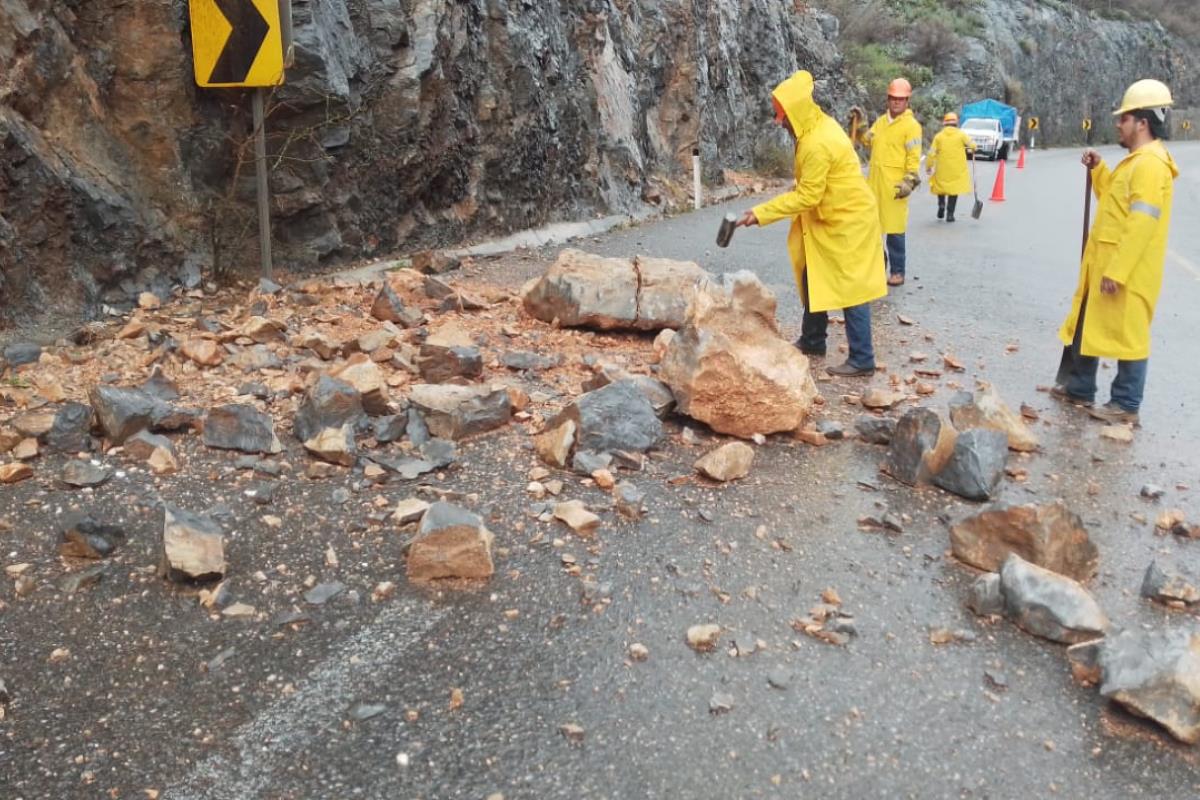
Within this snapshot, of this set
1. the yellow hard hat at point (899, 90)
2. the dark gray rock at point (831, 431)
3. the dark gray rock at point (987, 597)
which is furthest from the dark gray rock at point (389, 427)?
the yellow hard hat at point (899, 90)

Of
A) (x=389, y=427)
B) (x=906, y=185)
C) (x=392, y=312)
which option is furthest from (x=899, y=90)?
(x=389, y=427)

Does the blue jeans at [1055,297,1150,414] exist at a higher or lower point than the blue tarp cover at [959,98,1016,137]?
lower

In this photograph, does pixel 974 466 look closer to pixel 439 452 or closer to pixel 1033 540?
pixel 1033 540

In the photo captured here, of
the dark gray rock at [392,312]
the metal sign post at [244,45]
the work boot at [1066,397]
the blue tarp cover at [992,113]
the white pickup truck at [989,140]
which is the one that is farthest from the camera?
the blue tarp cover at [992,113]

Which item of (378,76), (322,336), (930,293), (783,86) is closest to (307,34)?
(378,76)

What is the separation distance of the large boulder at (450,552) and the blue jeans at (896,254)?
6988mm

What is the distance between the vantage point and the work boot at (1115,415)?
547cm

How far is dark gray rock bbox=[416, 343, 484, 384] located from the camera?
525 cm

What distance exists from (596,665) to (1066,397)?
4.07m

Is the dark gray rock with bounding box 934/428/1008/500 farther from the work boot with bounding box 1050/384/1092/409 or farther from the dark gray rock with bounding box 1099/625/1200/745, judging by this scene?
the work boot with bounding box 1050/384/1092/409

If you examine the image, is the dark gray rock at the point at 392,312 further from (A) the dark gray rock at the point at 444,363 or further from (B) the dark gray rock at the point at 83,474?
(B) the dark gray rock at the point at 83,474

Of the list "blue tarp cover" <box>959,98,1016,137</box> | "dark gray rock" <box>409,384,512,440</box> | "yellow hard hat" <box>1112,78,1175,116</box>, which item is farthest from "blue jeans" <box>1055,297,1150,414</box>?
"blue tarp cover" <box>959,98,1016,137</box>

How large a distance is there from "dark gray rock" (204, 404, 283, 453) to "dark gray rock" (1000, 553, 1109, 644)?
309 centimetres

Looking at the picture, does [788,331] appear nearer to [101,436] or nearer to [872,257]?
[872,257]
